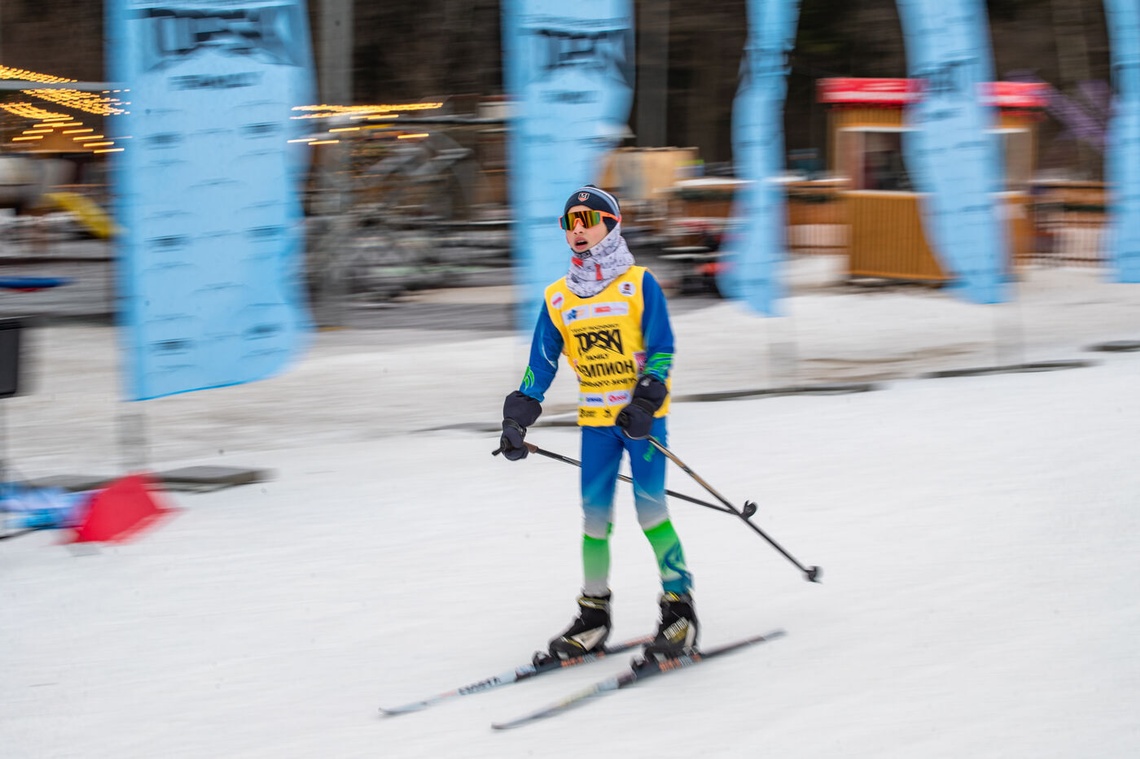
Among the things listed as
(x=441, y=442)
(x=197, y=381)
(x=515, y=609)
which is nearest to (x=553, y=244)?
(x=441, y=442)

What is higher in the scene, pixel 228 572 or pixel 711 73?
pixel 711 73

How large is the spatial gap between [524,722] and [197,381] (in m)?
3.83

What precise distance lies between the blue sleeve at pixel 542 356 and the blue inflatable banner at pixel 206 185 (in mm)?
2983

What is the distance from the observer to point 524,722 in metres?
4.14

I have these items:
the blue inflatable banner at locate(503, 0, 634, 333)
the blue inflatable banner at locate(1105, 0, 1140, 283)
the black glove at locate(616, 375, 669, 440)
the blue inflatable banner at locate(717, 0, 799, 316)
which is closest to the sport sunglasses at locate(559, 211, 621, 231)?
the black glove at locate(616, 375, 669, 440)

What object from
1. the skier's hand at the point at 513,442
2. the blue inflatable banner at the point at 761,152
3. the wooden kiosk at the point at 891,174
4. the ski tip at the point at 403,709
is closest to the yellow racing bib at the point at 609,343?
the skier's hand at the point at 513,442

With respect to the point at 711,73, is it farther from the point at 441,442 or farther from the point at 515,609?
the point at 515,609

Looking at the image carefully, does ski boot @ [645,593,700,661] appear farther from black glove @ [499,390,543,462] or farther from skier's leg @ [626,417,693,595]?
black glove @ [499,390,543,462]

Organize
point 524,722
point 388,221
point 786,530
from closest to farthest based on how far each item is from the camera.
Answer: point 524,722, point 786,530, point 388,221

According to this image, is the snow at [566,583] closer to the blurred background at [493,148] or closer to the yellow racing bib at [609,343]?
the yellow racing bib at [609,343]

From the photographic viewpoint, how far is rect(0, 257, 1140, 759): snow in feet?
13.6

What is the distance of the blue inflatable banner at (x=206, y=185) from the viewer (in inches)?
273

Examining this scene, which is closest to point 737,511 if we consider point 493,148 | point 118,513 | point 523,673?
point 523,673

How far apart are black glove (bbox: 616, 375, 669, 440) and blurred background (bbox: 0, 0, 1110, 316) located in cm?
660
